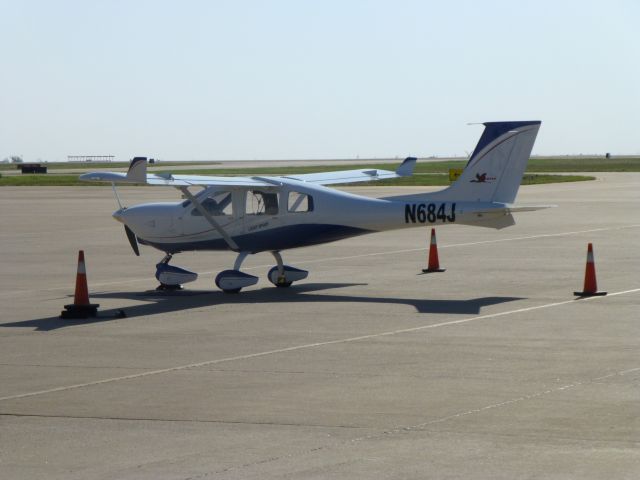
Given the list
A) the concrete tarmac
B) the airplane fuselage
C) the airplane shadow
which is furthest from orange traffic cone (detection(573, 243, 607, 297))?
the airplane fuselage

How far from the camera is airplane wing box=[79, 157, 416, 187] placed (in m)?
18.8

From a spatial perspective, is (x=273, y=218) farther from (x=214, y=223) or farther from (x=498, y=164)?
(x=498, y=164)

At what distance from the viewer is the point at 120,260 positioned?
27.8 metres

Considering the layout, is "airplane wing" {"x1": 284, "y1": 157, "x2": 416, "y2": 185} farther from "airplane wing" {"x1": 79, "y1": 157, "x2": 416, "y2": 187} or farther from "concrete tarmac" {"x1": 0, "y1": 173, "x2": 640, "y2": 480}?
"concrete tarmac" {"x1": 0, "y1": 173, "x2": 640, "y2": 480}

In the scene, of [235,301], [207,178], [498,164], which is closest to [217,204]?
[207,178]

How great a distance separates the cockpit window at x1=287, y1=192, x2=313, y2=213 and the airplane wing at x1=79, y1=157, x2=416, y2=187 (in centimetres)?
42

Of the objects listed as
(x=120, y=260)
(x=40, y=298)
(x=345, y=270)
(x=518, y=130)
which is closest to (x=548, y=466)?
(x=518, y=130)

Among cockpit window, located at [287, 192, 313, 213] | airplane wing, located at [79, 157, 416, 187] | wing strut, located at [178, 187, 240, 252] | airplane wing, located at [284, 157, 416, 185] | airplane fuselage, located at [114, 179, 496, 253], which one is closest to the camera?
airplane wing, located at [79, 157, 416, 187]

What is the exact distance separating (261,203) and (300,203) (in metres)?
0.71

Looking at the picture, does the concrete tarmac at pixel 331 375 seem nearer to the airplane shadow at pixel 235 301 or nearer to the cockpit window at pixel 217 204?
the airplane shadow at pixel 235 301

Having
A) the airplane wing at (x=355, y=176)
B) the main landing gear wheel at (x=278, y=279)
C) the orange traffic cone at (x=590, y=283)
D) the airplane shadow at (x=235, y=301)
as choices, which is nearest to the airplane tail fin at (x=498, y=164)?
the orange traffic cone at (x=590, y=283)

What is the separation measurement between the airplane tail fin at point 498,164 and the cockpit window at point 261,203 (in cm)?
310

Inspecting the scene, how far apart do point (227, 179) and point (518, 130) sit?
513 cm

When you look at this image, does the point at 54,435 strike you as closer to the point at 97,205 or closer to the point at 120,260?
the point at 120,260
